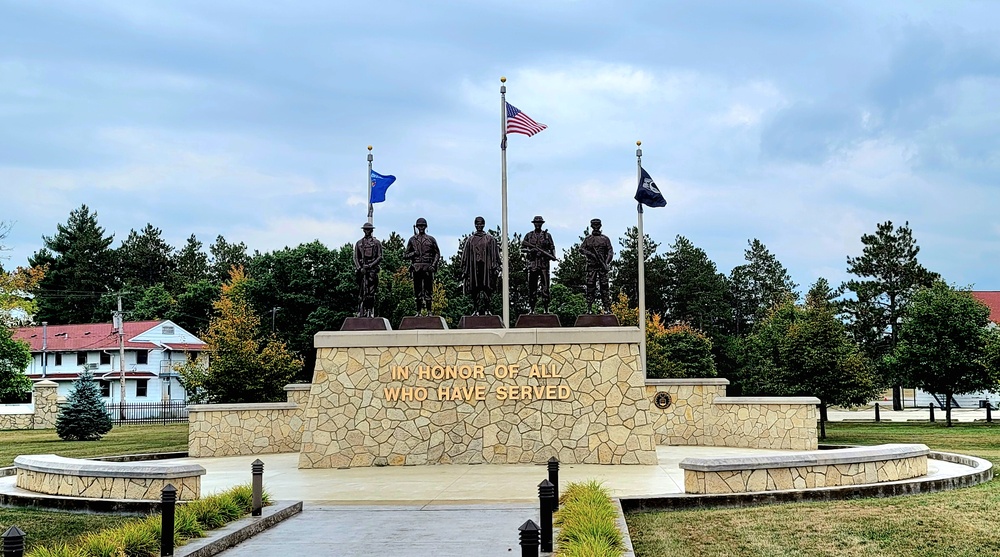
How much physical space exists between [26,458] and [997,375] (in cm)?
3453

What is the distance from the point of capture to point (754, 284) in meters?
80.3

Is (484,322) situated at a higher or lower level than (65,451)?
higher

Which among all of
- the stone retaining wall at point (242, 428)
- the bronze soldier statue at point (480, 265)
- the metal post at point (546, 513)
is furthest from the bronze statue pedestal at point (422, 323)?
the metal post at point (546, 513)

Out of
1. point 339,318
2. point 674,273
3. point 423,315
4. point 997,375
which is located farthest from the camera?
point 674,273

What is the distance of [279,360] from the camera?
37219 mm

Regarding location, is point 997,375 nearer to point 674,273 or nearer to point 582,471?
point 582,471

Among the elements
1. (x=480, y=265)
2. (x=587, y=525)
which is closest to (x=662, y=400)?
(x=480, y=265)

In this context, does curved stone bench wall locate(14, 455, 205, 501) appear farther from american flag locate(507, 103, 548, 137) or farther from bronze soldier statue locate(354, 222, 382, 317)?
american flag locate(507, 103, 548, 137)

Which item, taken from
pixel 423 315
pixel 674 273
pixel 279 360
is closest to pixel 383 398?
pixel 423 315

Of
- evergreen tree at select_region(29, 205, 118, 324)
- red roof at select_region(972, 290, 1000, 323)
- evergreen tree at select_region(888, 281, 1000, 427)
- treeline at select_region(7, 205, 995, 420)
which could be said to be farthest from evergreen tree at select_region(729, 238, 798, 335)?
evergreen tree at select_region(29, 205, 118, 324)

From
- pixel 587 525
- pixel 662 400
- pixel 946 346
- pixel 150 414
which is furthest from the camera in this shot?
pixel 150 414

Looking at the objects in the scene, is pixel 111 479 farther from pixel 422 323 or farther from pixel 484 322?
pixel 484 322

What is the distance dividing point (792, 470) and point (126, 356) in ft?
195

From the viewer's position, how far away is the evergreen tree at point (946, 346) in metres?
38.3
